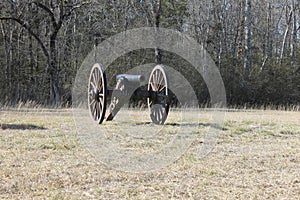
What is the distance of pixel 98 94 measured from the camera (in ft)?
30.0

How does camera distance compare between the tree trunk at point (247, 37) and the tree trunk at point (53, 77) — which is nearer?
the tree trunk at point (53, 77)

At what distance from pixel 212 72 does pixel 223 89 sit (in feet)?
4.76

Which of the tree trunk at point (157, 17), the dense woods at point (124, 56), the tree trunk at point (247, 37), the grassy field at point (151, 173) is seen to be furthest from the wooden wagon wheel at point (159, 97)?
the tree trunk at point (247, 37)

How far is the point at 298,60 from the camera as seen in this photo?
84.5ft

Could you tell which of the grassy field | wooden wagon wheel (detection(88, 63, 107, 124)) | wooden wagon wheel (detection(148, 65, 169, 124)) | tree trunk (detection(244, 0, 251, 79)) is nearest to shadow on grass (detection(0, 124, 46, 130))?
the grassy field

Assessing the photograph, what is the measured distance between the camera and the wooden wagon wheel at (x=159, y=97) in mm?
9328

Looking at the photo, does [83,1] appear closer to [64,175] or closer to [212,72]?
[212,72]

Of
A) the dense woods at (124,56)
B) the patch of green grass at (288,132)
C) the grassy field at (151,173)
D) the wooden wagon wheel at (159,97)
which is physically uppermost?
the dense woods at (124,56)

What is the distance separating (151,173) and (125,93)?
4.40 metres

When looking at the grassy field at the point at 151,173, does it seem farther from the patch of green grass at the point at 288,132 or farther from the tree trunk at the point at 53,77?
the tree trunk at the point at 53,77

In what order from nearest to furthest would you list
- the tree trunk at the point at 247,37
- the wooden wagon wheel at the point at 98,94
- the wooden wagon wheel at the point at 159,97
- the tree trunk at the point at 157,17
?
the wooden wagon wheel at the point at 98,94 < the wooden wagon wheel at the point at 159,97 < the tree trunk at the point at 157,17 < the tree trunk at the point at 247,37

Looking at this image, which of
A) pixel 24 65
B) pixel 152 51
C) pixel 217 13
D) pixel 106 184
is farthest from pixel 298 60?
pixel 106 184

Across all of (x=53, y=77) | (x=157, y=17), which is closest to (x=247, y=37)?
(x=157, y=17)

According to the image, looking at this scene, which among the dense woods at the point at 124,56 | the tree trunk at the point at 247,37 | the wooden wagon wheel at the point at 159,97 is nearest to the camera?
the wooden wagon wheel at the point at 159,97
